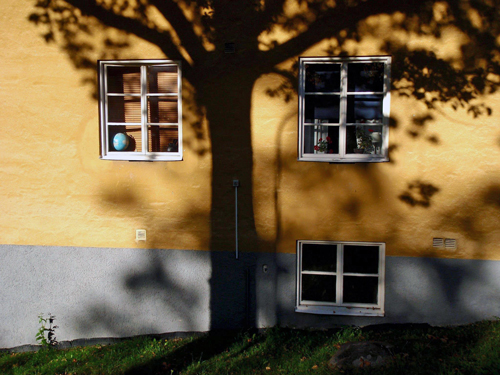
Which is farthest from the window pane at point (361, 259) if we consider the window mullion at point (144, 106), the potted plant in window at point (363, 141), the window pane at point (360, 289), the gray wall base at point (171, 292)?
the window mullion at point (144, 106)

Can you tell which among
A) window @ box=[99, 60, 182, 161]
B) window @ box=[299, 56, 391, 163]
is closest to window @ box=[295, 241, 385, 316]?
window @ box=[299, 56, 391, 163]

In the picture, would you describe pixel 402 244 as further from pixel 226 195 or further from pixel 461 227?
pixel 226 195

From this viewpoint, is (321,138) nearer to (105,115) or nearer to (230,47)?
(230,47)

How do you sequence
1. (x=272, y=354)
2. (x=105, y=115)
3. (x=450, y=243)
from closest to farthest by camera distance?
1. (x=272, y=354)
2. (x=450, y=243)
3. (x=105, y=115)

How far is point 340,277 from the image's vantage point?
606 cm

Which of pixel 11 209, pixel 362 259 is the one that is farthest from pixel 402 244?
pixel 11 209

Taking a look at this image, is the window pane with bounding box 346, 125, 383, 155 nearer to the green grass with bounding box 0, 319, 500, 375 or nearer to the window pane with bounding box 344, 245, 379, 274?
the window pane with bounding box 344, 245, 379, 274

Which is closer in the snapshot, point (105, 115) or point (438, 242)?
point (438, 242)

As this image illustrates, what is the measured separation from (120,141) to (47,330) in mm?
3376

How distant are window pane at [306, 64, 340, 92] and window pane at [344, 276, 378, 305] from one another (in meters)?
3.02

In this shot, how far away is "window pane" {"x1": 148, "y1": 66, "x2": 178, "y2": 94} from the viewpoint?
6.24m

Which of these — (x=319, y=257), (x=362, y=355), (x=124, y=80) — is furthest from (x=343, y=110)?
(x=124, y=80)

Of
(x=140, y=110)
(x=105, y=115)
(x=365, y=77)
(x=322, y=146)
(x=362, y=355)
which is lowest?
(x=362, y=355)

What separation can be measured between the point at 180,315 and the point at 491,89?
585cm
